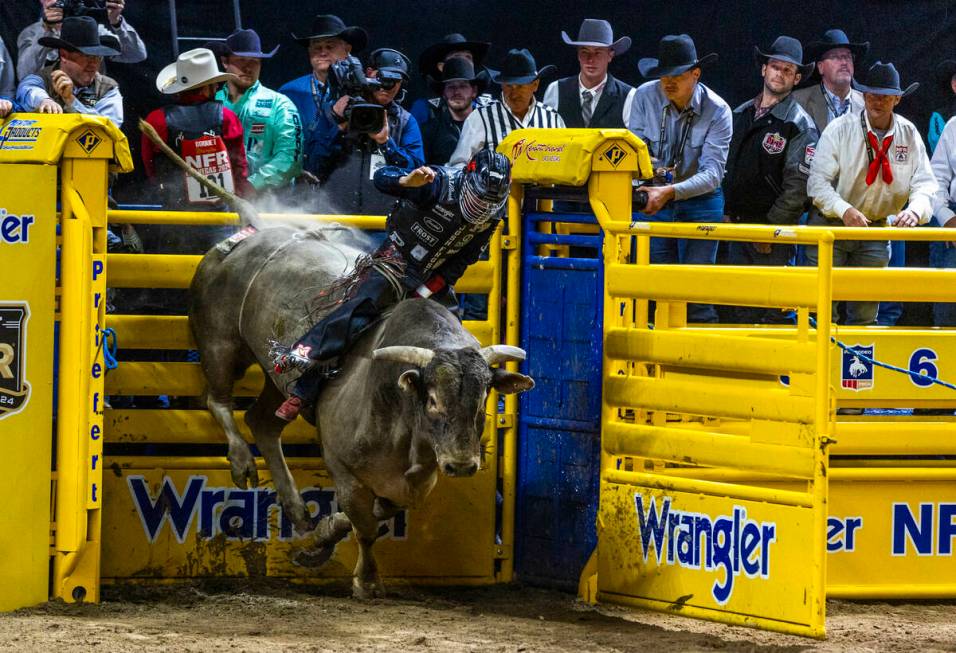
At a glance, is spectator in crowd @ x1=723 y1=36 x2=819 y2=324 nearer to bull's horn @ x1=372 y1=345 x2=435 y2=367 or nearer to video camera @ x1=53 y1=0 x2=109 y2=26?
bull's horn @ x1=372 y1=345 x2=435 y2=367

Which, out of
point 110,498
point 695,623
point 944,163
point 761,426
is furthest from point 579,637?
point 944,163

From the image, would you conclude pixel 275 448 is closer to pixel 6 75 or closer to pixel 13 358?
pixel 13 358

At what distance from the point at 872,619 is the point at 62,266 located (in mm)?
4017

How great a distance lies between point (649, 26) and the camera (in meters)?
11.0

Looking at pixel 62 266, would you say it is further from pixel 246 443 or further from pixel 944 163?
pixel 944 163

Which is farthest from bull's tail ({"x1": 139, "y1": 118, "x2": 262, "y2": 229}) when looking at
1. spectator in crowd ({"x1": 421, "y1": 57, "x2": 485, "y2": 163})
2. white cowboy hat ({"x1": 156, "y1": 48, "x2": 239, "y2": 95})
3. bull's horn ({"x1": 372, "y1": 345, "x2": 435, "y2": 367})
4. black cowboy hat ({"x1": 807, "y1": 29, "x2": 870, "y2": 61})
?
black cowboy hat ({"x1": 807, "y1": 29, "x2": 870, "y2": 61})

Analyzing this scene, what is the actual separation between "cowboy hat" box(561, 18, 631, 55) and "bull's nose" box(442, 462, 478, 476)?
452 centimetres

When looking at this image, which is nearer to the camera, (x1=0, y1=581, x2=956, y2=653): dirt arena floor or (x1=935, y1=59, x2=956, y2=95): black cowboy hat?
(x1=0, y1=581, x2=956, y2=653): dirt arena floor

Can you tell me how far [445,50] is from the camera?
33.6 feet

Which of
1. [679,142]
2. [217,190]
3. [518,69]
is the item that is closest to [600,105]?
[518,69]

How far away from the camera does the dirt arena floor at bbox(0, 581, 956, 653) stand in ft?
20.7

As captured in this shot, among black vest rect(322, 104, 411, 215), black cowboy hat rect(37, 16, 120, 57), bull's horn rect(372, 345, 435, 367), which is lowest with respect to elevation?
bull's horn rect(372, 345, 435, 367)

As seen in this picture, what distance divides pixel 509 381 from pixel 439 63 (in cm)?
405

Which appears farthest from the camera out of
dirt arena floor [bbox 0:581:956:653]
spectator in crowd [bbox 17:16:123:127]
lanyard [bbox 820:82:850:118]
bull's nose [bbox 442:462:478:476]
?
lanyard [bbox 820:82:850:118]
